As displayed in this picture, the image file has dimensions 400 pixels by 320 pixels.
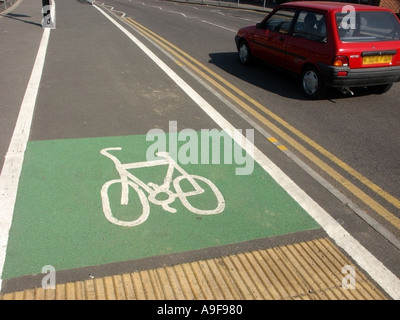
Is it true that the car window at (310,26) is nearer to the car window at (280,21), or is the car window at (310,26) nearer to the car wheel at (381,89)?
the car window at (280,21)

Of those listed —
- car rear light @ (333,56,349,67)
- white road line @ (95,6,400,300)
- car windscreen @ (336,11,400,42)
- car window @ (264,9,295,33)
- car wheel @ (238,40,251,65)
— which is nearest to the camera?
white road line @ (95,6,400,300)

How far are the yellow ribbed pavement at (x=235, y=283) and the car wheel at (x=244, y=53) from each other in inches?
301

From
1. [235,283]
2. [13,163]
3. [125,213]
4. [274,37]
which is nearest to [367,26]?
[274,37]

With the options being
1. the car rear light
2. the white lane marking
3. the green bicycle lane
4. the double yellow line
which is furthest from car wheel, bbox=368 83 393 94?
the white lane marking

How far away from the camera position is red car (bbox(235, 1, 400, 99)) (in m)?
7.06

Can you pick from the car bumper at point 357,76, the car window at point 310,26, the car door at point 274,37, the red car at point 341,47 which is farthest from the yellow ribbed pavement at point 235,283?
the car door at point 274,37

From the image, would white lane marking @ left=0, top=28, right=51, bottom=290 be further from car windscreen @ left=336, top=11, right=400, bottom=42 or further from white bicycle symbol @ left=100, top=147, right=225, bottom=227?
car windscreen @ left=336, top=11, right=400, bottom=42

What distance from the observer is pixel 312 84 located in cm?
769

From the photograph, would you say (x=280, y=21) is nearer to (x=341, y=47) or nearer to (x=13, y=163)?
(x=341, y=47)

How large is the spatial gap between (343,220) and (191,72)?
6.50m

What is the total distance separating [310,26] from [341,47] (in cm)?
109

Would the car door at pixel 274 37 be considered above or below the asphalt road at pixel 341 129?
above

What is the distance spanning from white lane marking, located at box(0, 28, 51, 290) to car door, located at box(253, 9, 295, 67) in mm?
5308

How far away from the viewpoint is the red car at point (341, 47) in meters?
7.06
